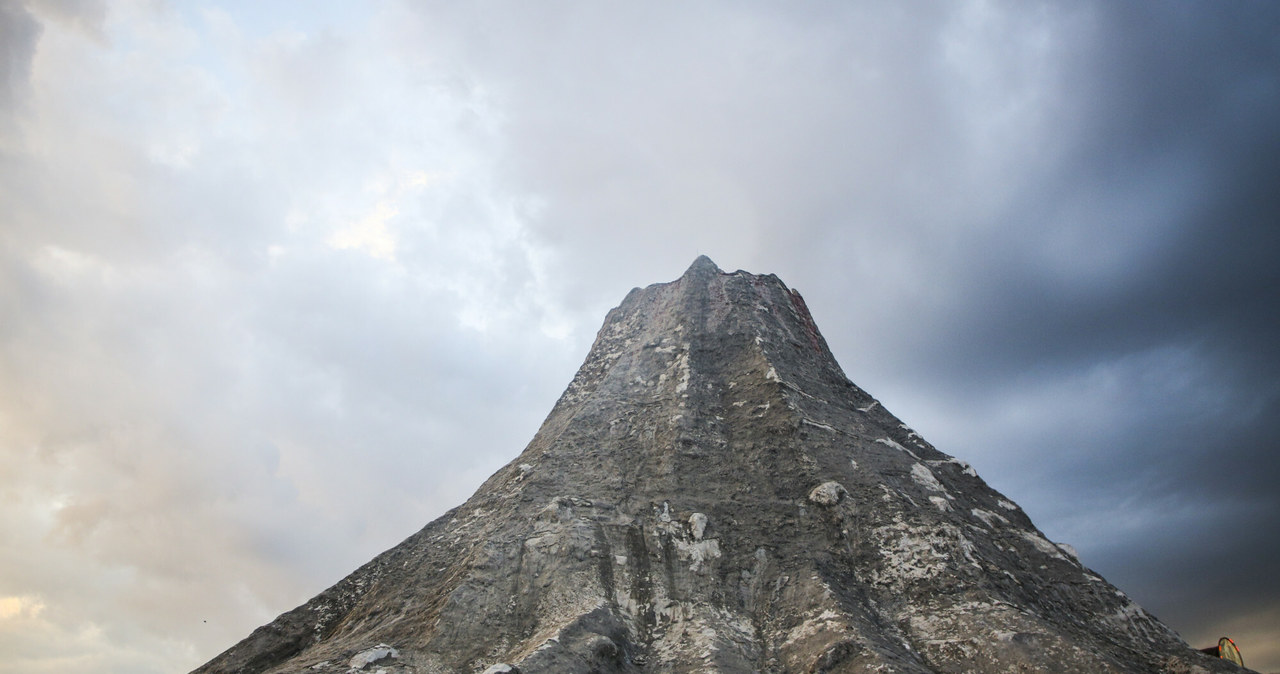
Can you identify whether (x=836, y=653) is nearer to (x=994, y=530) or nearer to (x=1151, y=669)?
(x=1151, y=669)

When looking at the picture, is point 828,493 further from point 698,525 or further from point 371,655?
point 371,655

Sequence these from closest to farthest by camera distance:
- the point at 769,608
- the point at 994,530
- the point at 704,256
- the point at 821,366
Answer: the point at 769,608, the point at 994,530, the point at 821,366, the point at 704,256

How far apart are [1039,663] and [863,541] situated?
3.88 metres

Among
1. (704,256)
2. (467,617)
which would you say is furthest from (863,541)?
(704,256)

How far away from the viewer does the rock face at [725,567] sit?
38.4 feet

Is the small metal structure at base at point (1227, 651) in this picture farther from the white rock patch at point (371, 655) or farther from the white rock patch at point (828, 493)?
the white rock patch at point (371, 655)

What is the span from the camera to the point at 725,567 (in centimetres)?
1399

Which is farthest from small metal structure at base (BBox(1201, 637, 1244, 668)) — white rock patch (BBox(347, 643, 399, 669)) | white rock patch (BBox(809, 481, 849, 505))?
white rock patch (BBox(347, 643, 399, 669))

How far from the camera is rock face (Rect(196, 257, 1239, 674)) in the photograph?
11.7 m

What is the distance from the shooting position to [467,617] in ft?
41.2

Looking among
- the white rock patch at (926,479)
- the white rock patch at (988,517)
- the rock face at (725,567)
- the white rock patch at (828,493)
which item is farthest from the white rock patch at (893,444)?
the white rock patch at (828,493)

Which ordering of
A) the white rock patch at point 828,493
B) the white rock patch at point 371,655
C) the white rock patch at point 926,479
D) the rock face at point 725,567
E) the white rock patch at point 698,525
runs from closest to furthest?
the white rock patch at point 371,655 < the rock face at point 725,567 < the white rock patch at point 698,525 < the white rock patch at point 828,493 < the white rock patch at point 926,479

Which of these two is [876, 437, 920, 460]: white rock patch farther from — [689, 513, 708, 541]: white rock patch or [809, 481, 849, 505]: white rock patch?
[689, 513, 708, 541]: white rock patch

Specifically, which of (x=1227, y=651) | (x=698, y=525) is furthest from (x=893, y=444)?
(x=1227, y=651)
